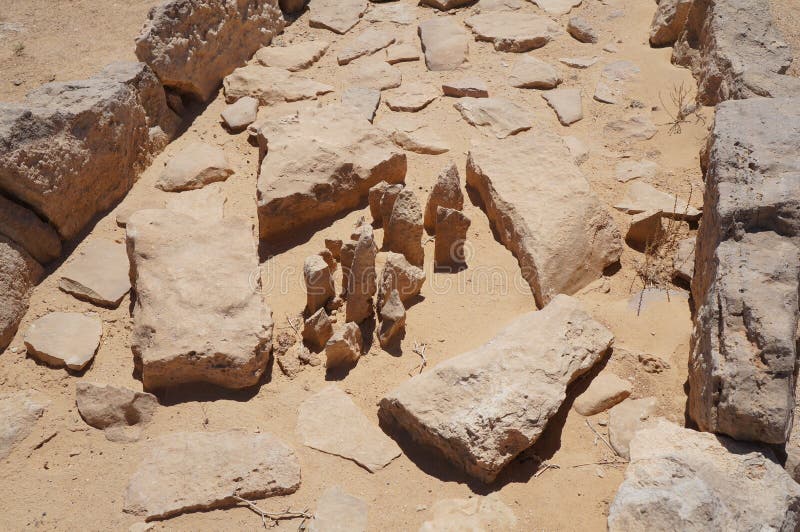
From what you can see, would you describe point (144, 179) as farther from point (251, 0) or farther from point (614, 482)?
point (614, 482)

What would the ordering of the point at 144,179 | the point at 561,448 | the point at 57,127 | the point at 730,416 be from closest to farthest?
the point at 730,416 → the point at 561,448 → the point at 57,127 → the point at 144,179

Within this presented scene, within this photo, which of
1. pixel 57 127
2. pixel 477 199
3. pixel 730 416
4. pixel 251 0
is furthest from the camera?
pixel 251 0

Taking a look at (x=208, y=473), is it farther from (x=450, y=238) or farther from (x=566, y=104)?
(x=566, y=104)

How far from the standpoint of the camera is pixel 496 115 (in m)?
4.50

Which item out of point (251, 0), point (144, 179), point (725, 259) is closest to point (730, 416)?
point (725, 259)

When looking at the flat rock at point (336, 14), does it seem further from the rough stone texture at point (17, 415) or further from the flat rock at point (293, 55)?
the rough stone texture at point (17, 415)

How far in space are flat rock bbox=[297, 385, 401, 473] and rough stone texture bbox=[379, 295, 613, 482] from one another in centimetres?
A: 10

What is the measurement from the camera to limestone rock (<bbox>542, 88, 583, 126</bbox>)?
4.55 meters

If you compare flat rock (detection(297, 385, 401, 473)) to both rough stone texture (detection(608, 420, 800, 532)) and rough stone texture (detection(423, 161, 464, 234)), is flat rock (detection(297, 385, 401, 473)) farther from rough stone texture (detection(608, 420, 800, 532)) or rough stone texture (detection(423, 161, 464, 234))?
rough stone texture (detection(423, 161, 464, 234))

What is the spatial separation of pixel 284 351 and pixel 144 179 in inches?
68.0

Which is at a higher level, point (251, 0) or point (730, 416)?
point (251, 0)

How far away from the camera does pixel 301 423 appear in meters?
2.88

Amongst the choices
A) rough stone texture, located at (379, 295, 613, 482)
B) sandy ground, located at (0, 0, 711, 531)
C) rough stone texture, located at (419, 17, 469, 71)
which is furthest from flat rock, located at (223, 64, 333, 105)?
rough stone texture, located at (379, 295, 613, 482)

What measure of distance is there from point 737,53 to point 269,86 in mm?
3104
